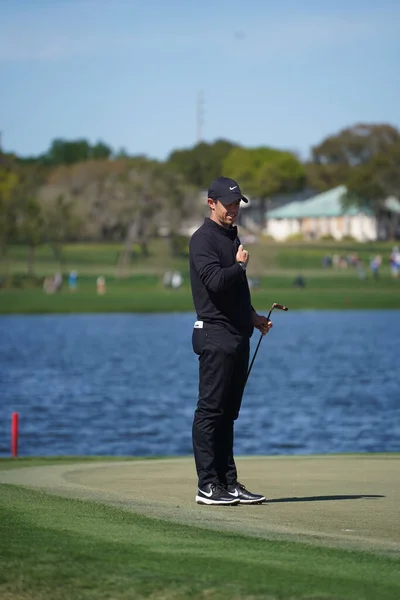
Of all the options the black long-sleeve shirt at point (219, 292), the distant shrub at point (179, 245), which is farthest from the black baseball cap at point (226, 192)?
the distant shrub at point (179, 245)

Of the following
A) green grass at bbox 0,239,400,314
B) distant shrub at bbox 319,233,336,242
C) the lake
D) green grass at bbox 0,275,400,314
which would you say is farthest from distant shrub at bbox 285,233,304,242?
the lake

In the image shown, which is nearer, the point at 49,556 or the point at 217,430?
the point at 49,556

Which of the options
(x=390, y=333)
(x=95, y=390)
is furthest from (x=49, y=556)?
(x=390, y=333)

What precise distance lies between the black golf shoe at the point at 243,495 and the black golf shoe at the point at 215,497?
51 millimetres

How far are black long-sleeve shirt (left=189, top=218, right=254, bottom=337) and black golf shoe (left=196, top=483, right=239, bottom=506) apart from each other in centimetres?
99

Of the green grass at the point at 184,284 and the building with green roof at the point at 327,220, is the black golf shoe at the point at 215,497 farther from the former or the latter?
the building with green roof at the point at 327,220

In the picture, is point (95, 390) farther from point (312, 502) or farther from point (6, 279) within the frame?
point (6, 279)

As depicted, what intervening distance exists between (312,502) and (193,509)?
963 millimetres

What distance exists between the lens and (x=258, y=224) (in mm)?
195125

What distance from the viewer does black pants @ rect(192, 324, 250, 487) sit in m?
8.94

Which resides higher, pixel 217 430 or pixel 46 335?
pixel 217 430

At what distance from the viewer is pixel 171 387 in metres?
43.4

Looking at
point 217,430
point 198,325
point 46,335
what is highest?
point 198,325

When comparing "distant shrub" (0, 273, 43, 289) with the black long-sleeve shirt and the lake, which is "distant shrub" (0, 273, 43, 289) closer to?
the lake
